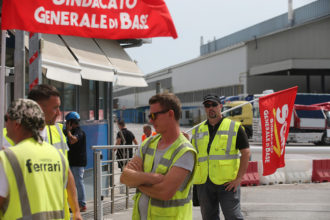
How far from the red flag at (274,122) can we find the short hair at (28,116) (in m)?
5.13

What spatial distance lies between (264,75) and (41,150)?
49170 mm

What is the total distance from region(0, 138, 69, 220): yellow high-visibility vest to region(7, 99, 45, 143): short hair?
6 cm

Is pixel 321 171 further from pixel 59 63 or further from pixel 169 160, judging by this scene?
pixel 169 160

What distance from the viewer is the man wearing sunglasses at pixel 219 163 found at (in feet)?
18.2

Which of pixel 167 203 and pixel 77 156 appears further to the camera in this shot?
pixel 77 156

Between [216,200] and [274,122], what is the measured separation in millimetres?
2310

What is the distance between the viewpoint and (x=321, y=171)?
525 inches

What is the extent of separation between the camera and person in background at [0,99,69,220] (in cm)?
272

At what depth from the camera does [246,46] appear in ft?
163

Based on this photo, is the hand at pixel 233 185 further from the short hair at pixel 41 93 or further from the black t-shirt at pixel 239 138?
the short hair at pixel 41 93

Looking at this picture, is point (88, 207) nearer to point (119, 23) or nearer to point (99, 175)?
point (99, 175)

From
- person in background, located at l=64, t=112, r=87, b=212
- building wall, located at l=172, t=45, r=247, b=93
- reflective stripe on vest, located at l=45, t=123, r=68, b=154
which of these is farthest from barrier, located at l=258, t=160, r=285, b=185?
building wall, located at l=172, t=45, r=247, b=93

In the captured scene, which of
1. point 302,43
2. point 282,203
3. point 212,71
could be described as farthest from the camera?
point 212,71

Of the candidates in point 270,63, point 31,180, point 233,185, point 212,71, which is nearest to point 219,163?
point 233,185
